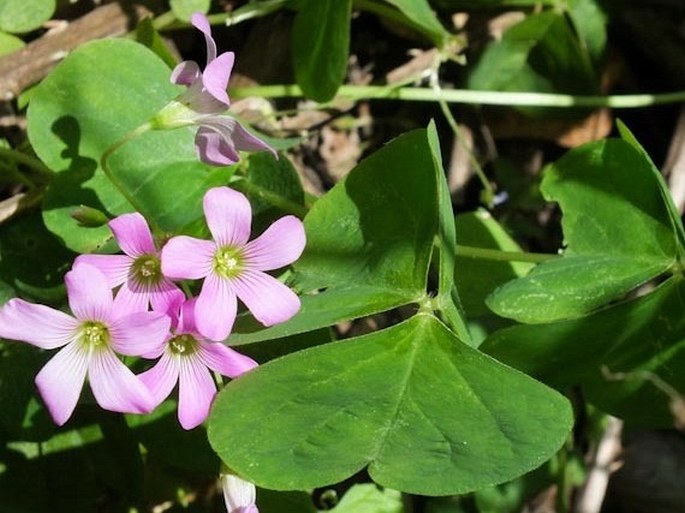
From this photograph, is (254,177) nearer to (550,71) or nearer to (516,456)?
(516,456)

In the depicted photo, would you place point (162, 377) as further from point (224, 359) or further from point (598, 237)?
point (598, 237)

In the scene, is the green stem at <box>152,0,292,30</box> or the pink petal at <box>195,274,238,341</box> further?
the green stem at <box>152,0,292,30</box>

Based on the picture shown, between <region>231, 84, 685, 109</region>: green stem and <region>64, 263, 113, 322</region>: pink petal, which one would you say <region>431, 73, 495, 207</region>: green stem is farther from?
<region>64, 263, 113, 322</region>: pink petal

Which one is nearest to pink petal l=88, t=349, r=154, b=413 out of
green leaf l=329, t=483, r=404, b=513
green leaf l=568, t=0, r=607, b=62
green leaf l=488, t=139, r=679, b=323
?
green leaf l=488, t=139, r=679, b=323

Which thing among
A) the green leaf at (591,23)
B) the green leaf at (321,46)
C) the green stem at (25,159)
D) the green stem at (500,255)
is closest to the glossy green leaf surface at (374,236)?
the green stem at (500,255)

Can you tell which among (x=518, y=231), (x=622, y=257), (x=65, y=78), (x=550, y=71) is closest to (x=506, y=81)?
(x=550, y=71)

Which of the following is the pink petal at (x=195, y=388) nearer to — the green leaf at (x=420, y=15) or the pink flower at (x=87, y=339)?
the pink flower at (x=87, y=339)
